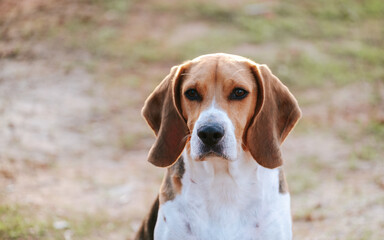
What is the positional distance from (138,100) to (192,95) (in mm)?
5551

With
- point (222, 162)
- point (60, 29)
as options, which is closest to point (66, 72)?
point (60, 29)

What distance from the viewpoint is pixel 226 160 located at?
12.1 feet

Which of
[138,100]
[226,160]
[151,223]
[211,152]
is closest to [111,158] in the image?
[138,100]

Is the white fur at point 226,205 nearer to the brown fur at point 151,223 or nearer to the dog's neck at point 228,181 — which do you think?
the dog's neck at point 228,181

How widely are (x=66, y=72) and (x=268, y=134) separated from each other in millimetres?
7036

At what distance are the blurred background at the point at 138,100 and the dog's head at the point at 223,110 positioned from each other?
2268 mm

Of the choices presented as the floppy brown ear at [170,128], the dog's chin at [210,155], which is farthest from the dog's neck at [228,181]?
the dog's chin at [210,155]

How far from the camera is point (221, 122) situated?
349 cm

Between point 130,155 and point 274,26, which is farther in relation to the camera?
point 274,26

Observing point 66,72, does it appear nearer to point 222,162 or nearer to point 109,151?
point 109,151

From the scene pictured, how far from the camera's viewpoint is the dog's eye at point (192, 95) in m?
3.77

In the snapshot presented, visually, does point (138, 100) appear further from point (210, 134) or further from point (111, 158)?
point (210, 134)

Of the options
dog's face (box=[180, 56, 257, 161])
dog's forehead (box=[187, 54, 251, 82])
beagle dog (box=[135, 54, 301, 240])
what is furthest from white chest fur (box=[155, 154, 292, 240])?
dog's forehead (box=[187, 54, 251, 82])

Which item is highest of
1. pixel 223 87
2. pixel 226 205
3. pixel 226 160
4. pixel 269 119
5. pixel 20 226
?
pixel 223 87
